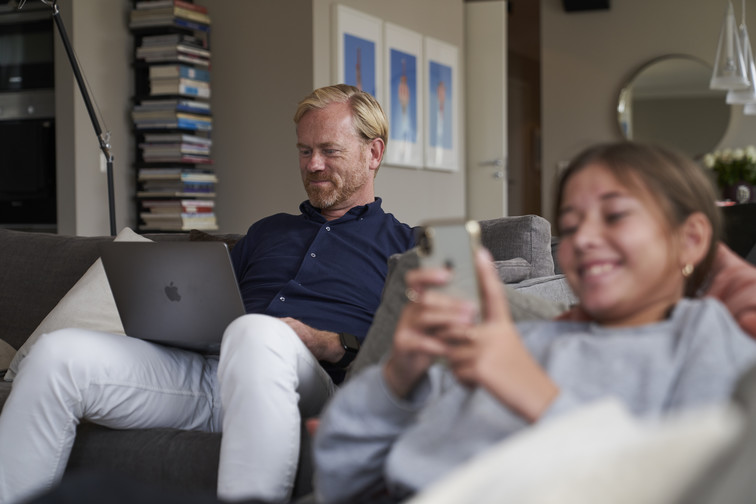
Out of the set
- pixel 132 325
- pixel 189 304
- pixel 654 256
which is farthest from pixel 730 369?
pixel 132 325

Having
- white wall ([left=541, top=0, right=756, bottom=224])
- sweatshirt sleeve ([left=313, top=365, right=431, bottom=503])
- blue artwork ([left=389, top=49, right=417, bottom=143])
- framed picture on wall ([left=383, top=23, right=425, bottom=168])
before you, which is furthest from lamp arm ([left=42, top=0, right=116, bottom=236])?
white wall ([left=541, top=0, right=756, bottom=224])

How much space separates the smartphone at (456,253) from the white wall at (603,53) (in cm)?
616

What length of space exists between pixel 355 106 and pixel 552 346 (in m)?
1.55

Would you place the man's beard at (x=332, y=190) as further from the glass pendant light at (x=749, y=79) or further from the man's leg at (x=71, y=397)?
the glass pendant light at (x=749, y=79)

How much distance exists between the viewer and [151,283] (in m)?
1.95

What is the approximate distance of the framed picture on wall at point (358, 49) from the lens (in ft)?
17.1

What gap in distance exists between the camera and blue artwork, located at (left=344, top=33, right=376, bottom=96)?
531cm

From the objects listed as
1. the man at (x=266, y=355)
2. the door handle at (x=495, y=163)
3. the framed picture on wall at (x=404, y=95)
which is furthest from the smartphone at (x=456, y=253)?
the door handle at (x=495, y=163)

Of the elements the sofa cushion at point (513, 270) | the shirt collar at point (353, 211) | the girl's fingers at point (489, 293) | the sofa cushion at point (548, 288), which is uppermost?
the shirt collar at point (353, 211)

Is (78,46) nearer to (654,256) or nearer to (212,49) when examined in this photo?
(212,49)

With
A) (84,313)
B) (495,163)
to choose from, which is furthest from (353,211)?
(495,163)

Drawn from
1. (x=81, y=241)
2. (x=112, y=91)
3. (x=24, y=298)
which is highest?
(x=112, y=91)

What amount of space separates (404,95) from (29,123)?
92.8 inches

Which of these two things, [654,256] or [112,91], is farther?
[112,91]
